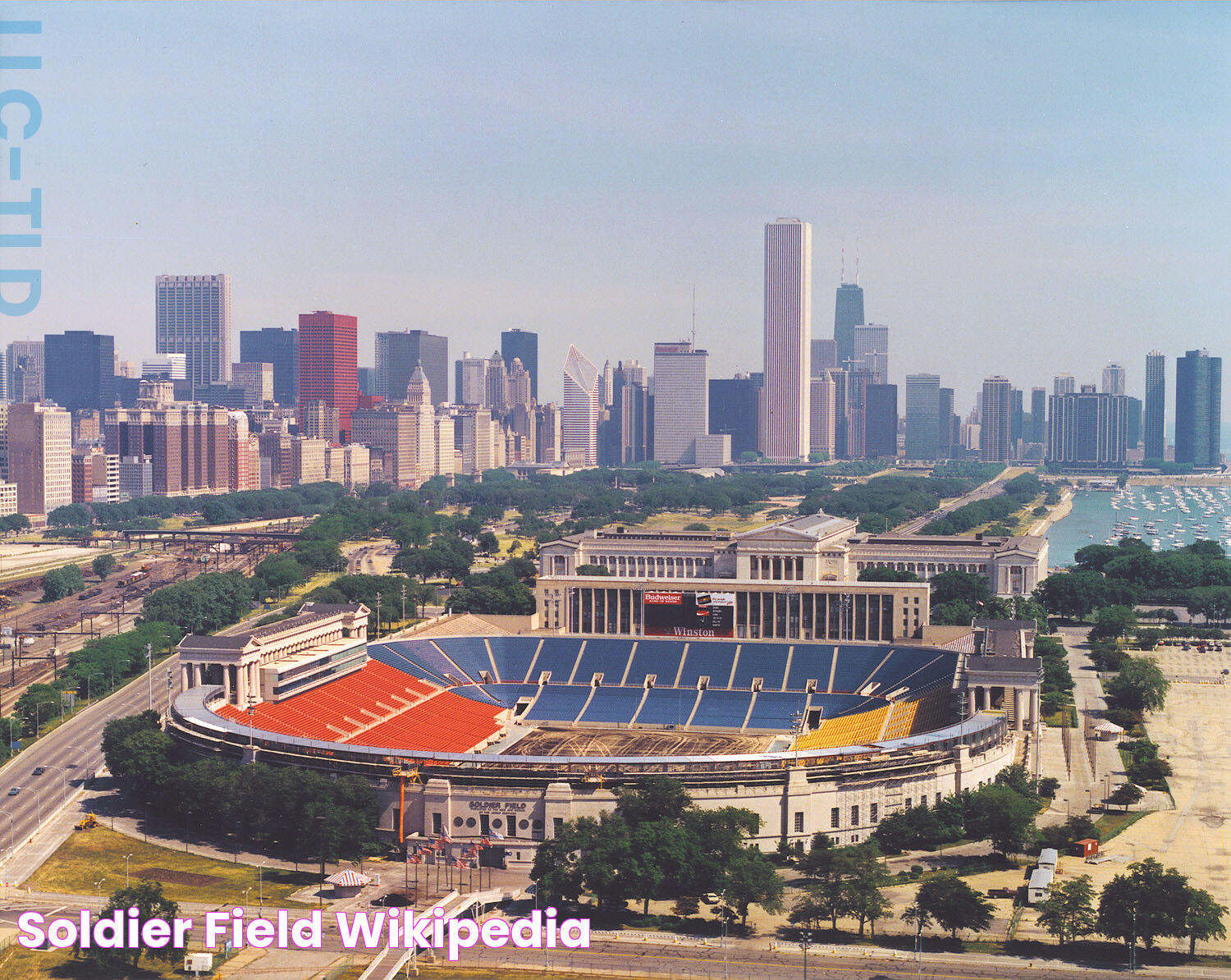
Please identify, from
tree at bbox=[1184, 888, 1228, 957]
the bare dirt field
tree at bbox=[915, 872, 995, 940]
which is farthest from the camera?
the bare dirt field

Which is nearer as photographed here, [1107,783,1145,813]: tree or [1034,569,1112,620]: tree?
[1107,783,1145,813]: tree

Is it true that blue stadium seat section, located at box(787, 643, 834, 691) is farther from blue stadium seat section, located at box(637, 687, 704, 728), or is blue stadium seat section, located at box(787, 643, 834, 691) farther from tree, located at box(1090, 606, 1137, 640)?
tree, located at box(1090, 606, 1137, 640)

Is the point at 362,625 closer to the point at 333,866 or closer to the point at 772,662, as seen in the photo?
the point at 772,662

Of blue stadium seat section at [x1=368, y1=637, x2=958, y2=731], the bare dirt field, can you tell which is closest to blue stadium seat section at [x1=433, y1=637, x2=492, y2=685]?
blue stadium seat section at [x1=368, y1=637, x2=958, y2=731]

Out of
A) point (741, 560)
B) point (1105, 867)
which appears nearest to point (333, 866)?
point (1105, 867)

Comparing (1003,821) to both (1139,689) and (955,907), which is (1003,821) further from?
(1139,689)

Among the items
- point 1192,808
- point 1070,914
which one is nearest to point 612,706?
point 1192,808

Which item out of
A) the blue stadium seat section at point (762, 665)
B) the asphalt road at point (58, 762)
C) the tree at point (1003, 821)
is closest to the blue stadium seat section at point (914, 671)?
the blue stadium seat section at point (762, 665)
